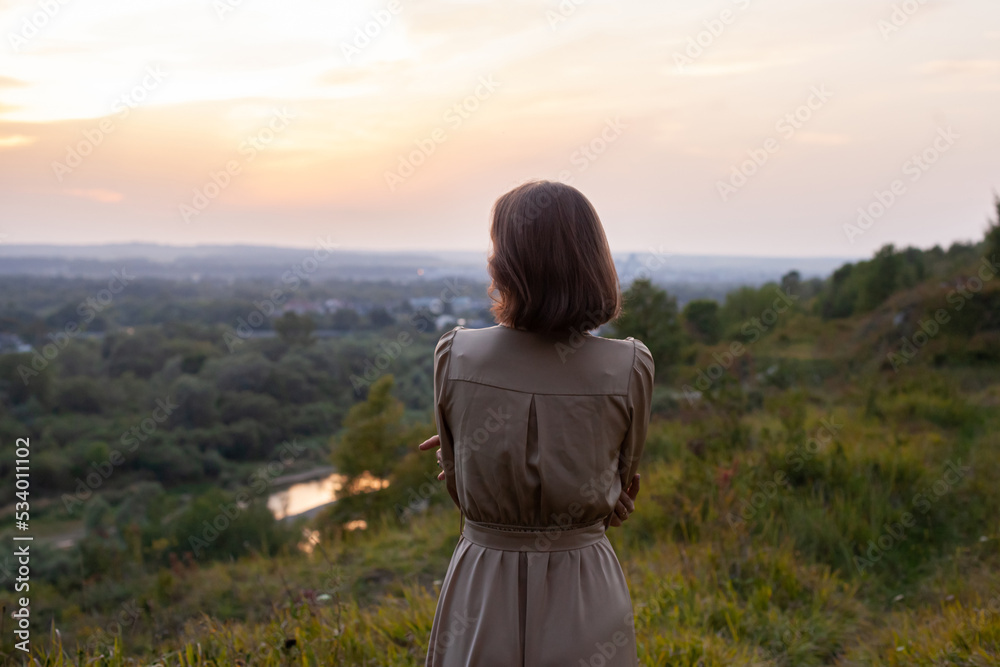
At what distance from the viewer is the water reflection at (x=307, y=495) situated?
15.1 metres

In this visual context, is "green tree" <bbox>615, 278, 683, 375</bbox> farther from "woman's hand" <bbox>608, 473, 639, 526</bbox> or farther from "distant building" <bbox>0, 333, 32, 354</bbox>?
"distant building" <bbox>0, 333, 32, 354</bbox>

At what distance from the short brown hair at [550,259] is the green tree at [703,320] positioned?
13.3m

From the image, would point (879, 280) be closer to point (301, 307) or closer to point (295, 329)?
point (295, 329)

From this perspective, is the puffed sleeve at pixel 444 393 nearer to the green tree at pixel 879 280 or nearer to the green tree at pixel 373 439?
the green tree at pixel 373 439

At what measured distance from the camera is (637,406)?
60.0 inches

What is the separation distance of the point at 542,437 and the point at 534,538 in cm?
26

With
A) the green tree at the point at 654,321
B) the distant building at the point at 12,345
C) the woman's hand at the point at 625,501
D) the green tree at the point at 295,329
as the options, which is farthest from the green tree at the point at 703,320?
the green tree at the point at 295,329

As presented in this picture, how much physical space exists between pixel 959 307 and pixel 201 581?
37.5 ft

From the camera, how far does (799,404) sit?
789cm

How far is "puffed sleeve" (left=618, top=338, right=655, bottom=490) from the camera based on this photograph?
1.49 metres

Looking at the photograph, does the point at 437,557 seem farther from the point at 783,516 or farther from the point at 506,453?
the point at 506,453

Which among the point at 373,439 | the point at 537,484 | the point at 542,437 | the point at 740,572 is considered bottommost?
the point at 373,439

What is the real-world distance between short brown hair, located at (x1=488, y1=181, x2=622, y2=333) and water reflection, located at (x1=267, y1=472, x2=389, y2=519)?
13916 millimetres

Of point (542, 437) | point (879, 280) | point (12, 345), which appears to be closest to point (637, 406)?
point (542, 437)
